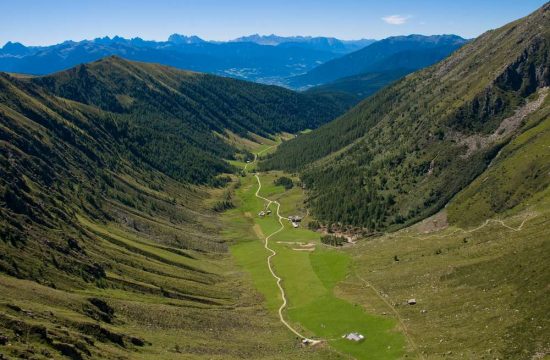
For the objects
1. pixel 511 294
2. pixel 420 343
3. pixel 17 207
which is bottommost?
pixel 420 343

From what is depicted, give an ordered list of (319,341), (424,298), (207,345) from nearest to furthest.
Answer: (207,345) < (319,341) < (424,298)

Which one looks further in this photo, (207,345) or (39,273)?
(39,273)

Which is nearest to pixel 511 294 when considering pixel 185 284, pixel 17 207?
pixel 185 284

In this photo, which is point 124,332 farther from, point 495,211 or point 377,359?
point 495,211

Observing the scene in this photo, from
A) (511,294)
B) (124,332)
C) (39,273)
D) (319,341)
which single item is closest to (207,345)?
(124,332)

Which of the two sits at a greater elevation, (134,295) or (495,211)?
(495,211)

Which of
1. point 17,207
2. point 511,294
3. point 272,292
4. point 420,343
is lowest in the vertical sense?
point 272,292

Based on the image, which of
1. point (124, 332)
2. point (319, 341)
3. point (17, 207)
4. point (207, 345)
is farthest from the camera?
point (17, 207)

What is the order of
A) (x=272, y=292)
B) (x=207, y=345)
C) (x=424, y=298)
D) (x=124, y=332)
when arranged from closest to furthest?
(x=124, y=332), (x=207, y=345), (x=424, y=298), (x=272, y=292)

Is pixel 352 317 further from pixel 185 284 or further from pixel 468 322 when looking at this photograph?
pixel 185 284
